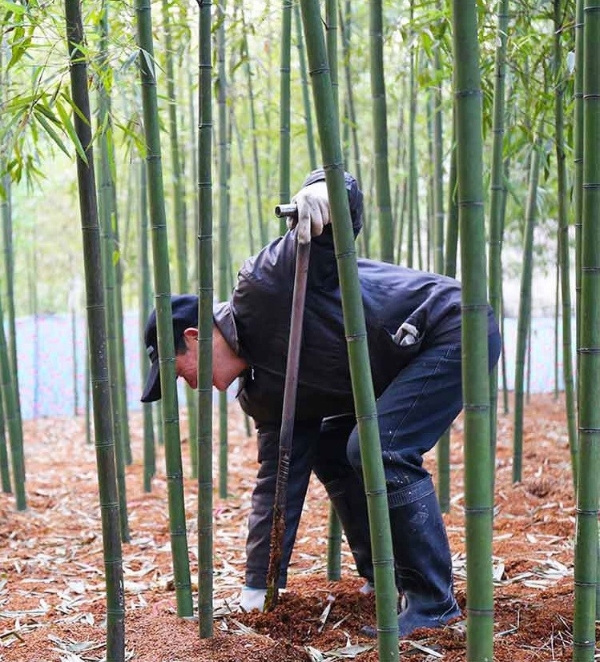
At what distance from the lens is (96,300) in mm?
A: 1878

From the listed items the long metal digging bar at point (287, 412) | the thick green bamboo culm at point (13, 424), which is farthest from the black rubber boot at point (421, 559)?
the thick green bamboo culm at point (13, 424)

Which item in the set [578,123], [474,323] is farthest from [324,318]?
[474,323]

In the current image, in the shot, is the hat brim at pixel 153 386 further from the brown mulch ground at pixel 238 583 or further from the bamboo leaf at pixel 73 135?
the bamboo leaf at pixel 73 135

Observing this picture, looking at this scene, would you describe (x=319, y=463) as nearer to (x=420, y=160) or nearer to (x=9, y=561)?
(x=9, y=561)

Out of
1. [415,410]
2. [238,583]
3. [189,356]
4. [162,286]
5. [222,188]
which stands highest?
[222,188]

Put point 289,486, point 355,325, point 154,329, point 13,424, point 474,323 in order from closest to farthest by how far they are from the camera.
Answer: point 474,323 < point 355,325 < point 154,329 < point 289,486 < point 13,424

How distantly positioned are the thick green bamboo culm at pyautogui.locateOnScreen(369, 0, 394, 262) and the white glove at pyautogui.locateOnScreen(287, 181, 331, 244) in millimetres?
576

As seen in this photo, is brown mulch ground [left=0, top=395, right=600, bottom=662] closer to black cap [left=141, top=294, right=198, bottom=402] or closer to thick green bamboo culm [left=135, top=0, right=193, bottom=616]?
thick green bamboo culm [left=135, top=0, right=193, bottom=616]

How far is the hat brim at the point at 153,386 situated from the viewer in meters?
2.40

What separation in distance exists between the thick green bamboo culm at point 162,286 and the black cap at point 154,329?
8.7 inches

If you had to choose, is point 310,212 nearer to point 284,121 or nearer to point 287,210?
point 287,210

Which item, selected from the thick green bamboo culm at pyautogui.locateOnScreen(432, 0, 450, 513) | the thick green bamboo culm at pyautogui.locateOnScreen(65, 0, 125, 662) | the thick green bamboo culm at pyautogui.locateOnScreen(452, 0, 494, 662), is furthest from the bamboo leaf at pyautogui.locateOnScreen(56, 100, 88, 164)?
the thick green bamboo culm at pyautogui.locateOnScreen(432, 0, 450, 513)

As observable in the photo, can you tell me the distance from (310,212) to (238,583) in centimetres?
149

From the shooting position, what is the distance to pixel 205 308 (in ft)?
6.95
